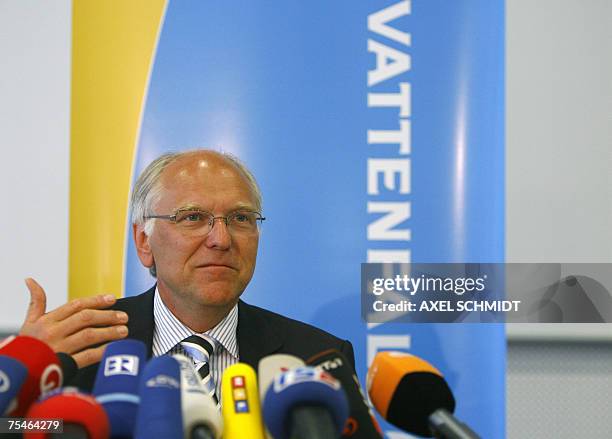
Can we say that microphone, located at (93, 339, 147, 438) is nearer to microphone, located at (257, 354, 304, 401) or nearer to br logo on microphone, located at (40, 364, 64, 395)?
br logo on microphone, located at (40, 364, 64, 395)

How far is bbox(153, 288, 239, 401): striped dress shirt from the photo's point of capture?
192 centimetres

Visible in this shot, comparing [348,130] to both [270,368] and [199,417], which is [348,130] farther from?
[199,417]

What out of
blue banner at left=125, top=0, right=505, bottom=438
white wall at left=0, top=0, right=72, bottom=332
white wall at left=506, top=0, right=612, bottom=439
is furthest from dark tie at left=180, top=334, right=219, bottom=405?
white wall at left=506, top=0, right=612, bottom=439

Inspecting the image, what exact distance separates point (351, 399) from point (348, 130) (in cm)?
141

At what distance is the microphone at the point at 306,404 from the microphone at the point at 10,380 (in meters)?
0.32

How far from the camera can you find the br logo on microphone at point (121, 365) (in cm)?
94

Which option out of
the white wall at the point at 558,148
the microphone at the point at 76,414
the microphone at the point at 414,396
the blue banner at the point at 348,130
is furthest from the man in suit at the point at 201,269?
the white wall at the point at 558,148

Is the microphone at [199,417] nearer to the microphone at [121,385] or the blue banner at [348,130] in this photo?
the microphone at [121,385]

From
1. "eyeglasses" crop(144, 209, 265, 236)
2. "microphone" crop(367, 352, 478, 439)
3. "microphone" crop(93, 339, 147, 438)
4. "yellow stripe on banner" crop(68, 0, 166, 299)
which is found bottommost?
"microphone" crop(367, 352, 478, 439)

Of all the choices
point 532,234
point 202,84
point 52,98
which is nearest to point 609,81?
point 532,234

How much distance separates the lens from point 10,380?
2.76 feet

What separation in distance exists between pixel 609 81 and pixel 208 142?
190 centimetres

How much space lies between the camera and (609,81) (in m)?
3.05

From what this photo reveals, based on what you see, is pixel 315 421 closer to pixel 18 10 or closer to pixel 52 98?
pixel 52 98
